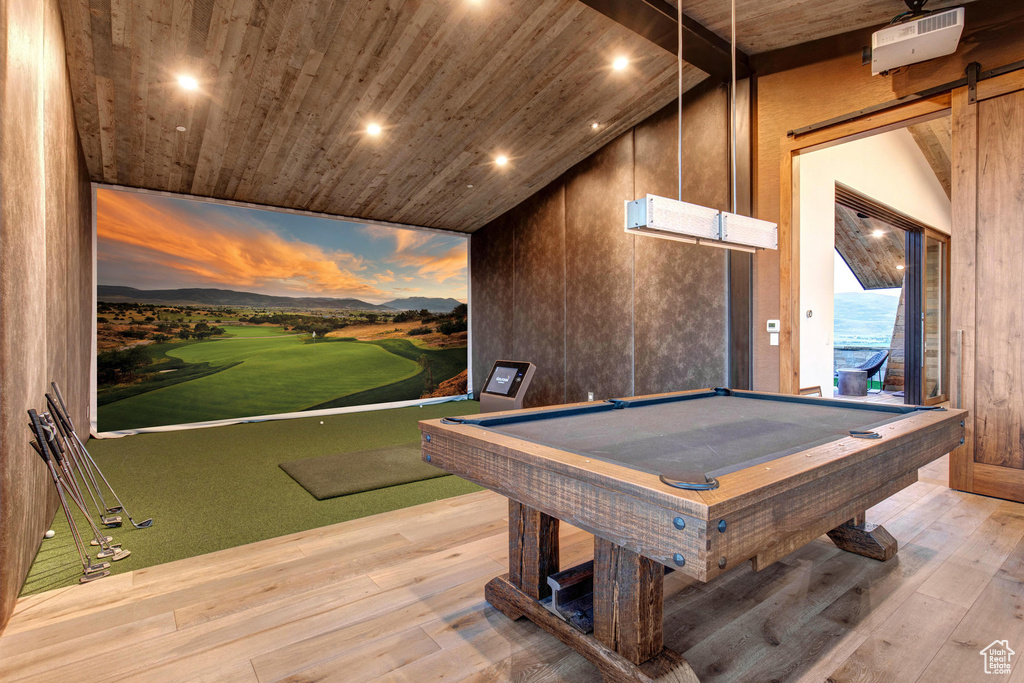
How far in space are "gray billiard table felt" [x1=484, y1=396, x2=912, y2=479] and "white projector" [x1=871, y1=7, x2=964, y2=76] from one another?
100 inches

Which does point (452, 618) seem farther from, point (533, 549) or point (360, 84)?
point (360, 84)

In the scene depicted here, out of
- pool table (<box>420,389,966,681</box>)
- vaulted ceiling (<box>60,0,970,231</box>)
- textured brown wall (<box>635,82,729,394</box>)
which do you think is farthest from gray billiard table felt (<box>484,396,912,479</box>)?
vaulted ceiling (<box>60,0,970,231</box>)

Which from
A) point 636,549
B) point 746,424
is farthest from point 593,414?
point 636,549

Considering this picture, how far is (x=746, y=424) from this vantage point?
2.04 m

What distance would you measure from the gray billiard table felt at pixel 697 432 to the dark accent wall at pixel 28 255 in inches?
75.4

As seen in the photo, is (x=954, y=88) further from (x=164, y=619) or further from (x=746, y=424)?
(x=164, y=619)

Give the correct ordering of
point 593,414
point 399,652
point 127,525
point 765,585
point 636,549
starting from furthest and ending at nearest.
Answer: point 127,525, point 593,414, point 765,585, point 399,652, point 636,549

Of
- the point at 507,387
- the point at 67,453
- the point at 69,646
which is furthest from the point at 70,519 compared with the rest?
the point at 507,387

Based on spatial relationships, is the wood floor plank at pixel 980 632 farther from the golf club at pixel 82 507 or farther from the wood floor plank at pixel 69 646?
the golf club at pixel 82 507

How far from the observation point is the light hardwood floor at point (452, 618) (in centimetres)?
160

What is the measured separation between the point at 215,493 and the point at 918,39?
5608 millimetres

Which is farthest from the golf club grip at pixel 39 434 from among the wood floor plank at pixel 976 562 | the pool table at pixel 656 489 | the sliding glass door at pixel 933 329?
the sliding glass door at pixel 933 329

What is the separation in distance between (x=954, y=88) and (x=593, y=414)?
348 cm

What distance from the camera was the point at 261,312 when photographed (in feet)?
22.3
